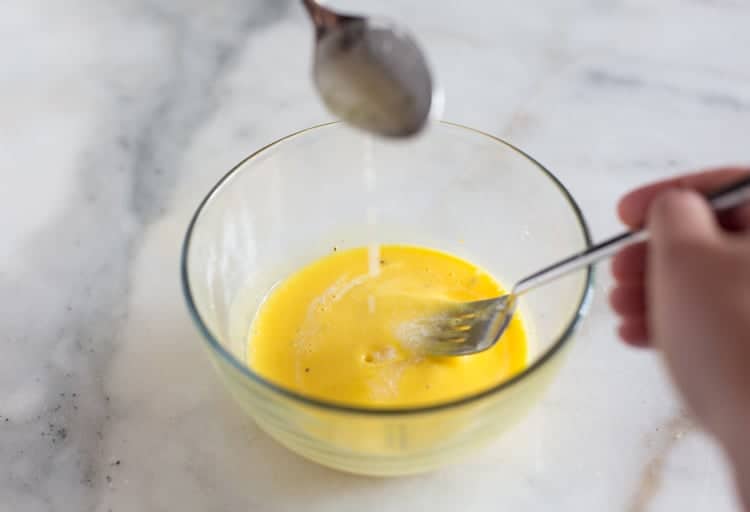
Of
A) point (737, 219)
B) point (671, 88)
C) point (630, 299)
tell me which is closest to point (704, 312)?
point (737, 219)

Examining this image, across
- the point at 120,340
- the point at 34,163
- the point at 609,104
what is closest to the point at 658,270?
the point at 120,340

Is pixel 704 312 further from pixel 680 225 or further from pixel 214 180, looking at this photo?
pixel 214 180

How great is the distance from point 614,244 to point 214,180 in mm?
636

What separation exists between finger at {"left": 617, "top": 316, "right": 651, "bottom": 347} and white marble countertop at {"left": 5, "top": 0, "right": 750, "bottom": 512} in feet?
0.35

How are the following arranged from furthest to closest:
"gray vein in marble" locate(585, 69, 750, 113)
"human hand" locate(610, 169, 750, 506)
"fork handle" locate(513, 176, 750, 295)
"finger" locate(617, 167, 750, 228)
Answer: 1. "gray vein in marble" locate(585, 69, 750, 113)
2. "finger" locate(617, 167, 750, 228)
3. "fork handle" locate(513, 176, 750, 295)
4. "human hand" locate(610, 169, 750, 506)

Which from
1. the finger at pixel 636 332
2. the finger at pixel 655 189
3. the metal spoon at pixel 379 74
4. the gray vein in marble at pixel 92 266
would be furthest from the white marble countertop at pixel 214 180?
the metal spoon at pixel 379 74

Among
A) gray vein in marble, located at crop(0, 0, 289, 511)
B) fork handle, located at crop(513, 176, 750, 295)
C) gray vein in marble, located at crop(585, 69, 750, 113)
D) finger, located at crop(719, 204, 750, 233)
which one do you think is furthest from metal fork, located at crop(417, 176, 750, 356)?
gray vein in marble, located at crop(585, 69, 750, 113)

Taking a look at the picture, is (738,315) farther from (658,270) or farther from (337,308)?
(337,308)

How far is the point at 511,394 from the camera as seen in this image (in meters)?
0.74

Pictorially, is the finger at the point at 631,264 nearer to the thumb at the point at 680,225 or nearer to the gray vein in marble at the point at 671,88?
the thumb at the point at 680,225

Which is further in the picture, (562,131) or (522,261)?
(562,131)

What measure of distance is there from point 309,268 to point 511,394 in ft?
1.37

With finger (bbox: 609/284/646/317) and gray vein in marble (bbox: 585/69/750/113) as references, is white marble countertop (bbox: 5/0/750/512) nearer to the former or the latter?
gray vein in marble (bbox: 585/69/750/113)

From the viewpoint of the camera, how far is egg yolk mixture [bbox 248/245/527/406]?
3.01 feet
